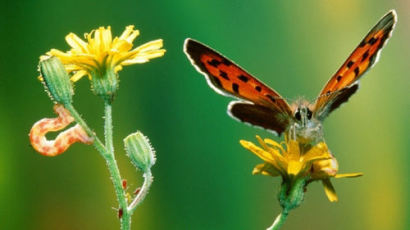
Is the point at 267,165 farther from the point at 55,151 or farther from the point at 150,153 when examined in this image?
the point at 55,151

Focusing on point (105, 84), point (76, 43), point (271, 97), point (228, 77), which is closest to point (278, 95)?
point (271, 97)

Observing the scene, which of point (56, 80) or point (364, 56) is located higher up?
point (56, 80)

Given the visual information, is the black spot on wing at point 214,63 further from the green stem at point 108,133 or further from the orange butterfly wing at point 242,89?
the green stem at point 108,133

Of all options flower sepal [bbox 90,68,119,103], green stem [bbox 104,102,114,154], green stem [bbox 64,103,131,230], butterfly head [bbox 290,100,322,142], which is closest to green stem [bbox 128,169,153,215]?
green stem [bbox 64,103,131,230]

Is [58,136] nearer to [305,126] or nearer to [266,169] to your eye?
[266,169]

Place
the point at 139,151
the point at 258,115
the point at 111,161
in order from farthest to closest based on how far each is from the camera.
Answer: the point at 258,115 → the point at 139,151 → the point at 111,161

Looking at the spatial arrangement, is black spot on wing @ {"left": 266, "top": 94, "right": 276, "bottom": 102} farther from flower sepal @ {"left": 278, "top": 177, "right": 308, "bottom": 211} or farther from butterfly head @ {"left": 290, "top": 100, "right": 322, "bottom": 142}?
flower sepal @ {"left": 278, "top": 177, "right": 308, "bottom": 211}
